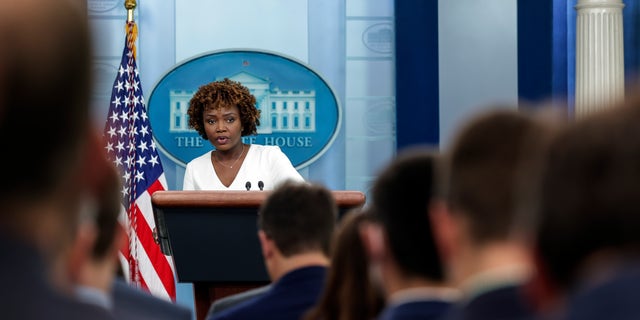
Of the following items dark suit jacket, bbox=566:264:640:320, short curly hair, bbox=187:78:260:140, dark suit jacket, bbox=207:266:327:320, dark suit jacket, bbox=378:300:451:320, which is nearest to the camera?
dark suit jacket, bbox=566:264:640:320

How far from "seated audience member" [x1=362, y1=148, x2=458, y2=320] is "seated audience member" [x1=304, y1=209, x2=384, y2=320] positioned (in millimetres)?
420

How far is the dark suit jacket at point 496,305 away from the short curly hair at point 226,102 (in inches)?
170

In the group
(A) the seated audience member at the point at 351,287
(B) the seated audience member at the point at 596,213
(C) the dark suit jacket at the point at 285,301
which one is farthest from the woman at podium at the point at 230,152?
(B) the seated audience member at the point at 596,213

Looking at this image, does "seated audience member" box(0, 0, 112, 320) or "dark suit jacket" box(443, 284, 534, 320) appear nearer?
"seated audience member" box(0, 0, 112, 320)

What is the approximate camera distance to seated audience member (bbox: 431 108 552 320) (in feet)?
2.88

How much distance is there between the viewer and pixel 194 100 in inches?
208

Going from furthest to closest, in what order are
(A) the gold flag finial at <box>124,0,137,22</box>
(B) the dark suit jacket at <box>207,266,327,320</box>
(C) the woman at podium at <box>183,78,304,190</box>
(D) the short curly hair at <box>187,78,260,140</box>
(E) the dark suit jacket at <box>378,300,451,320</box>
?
(A) the gold flag finial at <box>124,0,137,22</box>
(D) the short curly hair at <box>187,78,260,140</box>
(C) the woman at podium at <box>183,78,304,190</box>
(B) the dark suit jacket at <box>207,266,327,320</box>
(E) the dark suit jacket at <box>378,300,451,320</box>

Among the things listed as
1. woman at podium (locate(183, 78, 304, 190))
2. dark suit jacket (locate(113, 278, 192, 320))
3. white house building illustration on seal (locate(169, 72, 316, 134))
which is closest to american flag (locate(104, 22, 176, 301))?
woman at podium (locate(183, 78, 304, 190))

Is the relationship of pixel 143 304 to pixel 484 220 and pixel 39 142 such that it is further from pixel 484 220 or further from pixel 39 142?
pixel 39 142

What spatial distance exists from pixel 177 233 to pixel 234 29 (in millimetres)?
2965

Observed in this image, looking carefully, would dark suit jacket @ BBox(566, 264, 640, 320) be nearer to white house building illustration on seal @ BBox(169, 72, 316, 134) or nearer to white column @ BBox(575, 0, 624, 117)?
white column @ BBox(575, 0, 624, 117)

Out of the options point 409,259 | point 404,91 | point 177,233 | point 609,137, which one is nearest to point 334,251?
point 409,259

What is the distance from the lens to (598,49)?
6.24m

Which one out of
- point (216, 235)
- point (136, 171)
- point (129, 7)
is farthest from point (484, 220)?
point (129, 7)
